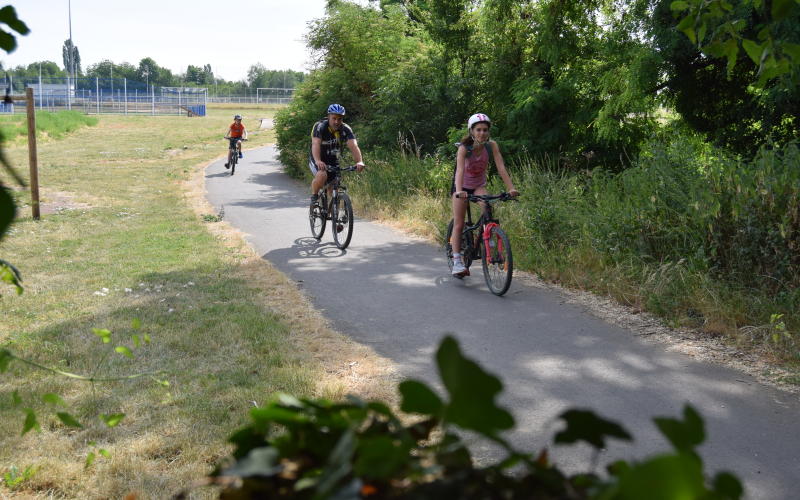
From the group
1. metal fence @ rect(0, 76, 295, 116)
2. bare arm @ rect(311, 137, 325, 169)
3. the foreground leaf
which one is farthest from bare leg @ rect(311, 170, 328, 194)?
metal fence @ rect(0, 76, 295, 116)

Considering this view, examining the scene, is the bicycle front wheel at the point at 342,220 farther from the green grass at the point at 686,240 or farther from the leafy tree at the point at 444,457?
the leafy tree at the point at 444,457

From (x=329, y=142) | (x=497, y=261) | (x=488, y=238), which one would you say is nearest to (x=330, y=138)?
(x=329, y=142)

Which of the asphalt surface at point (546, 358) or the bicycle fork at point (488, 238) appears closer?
the asphalt surface at point (546, 358)

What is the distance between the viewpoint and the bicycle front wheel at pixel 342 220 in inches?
440

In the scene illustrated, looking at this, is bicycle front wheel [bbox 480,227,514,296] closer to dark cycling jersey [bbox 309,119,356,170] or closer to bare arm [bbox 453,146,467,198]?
bare arm [bbox 453,146,467,198]

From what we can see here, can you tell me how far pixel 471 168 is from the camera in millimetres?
8508

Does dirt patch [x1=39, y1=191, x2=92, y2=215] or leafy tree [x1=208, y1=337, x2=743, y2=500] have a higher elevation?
leafy tree [x1=208, y1=337, x2=743, y2=500]

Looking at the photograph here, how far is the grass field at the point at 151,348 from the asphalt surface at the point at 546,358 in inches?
19.1

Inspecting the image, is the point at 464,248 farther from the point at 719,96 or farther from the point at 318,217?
the point at 719,96

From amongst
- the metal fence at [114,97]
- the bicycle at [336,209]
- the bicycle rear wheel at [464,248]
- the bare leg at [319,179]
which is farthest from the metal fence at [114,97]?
the bicycle rear wheel at [464,248]

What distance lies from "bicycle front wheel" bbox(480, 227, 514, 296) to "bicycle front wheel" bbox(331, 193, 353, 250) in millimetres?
3226

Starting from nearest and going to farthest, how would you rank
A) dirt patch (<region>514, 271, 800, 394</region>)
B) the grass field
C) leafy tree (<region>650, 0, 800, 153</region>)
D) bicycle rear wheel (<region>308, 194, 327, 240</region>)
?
the grass field < dirt patch (<region>514, 271, 800, 394</region>) < leafy tree (<region>650, 0, 800, 153</region>) < bicycle rear wheel (<region>308, 194, 327, 240</region>)

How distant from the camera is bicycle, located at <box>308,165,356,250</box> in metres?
11.2

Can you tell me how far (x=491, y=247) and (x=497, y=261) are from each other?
0.17m
